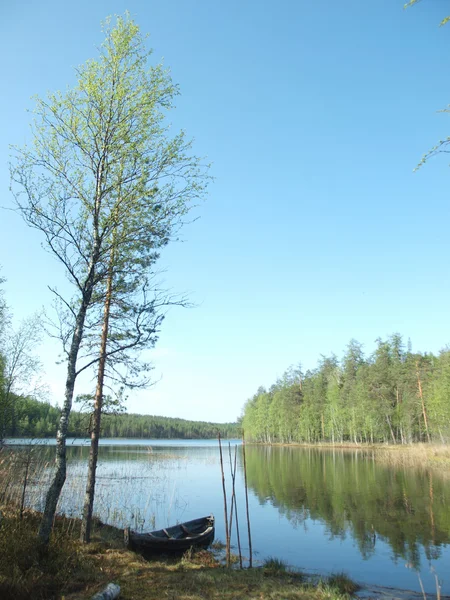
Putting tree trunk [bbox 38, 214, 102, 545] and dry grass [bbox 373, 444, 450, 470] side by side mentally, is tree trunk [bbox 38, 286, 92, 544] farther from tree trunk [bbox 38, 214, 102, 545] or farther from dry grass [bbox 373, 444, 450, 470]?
dry grass [bbox 373, 444, 450, 470]

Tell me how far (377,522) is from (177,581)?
44.3 ft

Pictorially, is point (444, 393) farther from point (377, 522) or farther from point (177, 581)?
point (177, 581)

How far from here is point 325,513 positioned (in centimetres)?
2116

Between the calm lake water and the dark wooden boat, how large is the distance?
6.30ft

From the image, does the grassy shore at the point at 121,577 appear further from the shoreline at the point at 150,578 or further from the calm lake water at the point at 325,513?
the calm lake water at the point at 325,513

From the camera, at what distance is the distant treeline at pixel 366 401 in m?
55.9

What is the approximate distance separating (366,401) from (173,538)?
60049 mm

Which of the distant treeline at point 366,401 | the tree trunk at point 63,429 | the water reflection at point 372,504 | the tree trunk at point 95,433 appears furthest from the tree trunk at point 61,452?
the distant treeline at point 366,401

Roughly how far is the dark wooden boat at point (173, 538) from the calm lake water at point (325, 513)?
1.92 meters

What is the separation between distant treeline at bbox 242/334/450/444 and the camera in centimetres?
5590

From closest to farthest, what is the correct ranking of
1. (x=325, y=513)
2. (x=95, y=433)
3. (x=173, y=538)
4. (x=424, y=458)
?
(x=95, y=433)
(x=173, y=538)
(x=325, y=513)
(x=424, y=458)

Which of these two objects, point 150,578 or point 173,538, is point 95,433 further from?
point 150,578

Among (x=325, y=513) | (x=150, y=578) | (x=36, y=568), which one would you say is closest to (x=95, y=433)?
(x=150, y=578)

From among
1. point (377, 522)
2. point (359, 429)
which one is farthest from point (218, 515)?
point (359, 429)
